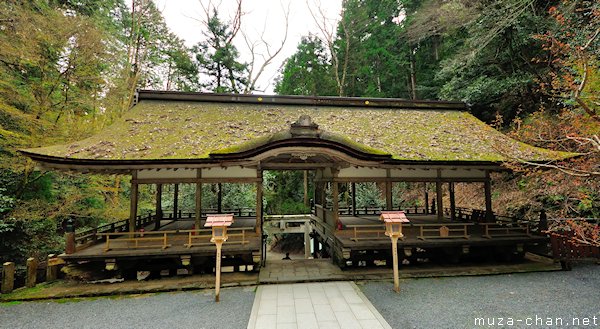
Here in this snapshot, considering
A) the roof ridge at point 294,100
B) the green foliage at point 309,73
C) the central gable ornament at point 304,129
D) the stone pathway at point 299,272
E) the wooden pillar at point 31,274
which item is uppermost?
the green foliage at point 309,73

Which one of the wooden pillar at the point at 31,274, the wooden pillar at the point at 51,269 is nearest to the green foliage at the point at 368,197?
the wooden pillar at the point at 51,269

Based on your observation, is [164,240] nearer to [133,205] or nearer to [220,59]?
[133,205]

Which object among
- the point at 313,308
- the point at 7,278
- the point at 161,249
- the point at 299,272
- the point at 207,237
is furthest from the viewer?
the point at 207,237

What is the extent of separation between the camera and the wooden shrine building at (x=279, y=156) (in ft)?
20.9

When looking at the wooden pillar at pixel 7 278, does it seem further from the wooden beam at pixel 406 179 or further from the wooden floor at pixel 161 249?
the wooden beam at pixel 406 179

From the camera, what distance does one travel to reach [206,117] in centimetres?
911

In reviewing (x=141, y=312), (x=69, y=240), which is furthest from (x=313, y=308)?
(x=69, y=240)

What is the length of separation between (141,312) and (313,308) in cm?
343

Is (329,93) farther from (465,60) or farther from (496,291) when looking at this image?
(496,291)

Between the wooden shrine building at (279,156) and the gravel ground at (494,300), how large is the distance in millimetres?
1136

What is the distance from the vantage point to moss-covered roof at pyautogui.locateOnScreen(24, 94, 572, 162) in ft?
22.0

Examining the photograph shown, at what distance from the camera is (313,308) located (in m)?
4.97

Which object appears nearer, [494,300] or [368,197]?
[494,300]

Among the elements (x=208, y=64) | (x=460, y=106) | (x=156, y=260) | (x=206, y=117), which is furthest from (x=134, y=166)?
(x=208, y=64)
